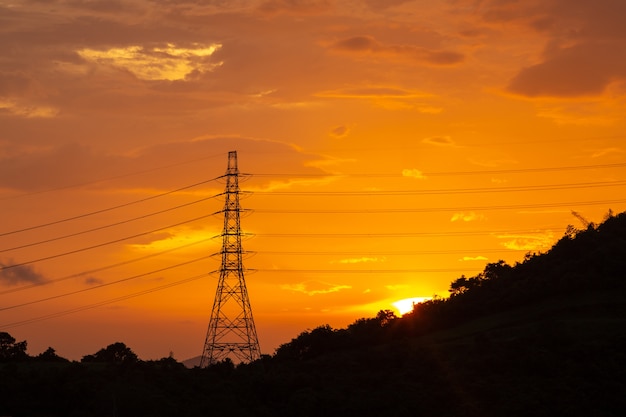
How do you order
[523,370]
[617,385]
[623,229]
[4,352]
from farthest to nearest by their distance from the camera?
1. [623,229]
2. [4,352]
3. [523,370]
4. [617,385]

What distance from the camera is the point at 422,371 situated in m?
103

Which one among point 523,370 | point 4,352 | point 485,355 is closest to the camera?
point 523,370

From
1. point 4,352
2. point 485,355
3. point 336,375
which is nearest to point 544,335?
point 485,355

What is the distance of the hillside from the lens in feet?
302

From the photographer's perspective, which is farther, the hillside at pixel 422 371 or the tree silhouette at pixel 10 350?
the tree silhouette at pixel 10 350

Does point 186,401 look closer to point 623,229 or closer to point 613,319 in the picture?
point 613,319

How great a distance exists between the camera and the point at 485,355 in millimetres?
105250

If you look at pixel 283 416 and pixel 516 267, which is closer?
pixel 283 416

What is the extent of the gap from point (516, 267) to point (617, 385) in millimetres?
59321

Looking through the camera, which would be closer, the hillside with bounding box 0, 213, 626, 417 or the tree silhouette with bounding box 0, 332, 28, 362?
the hillside with bounding box 0, 213, 626, 417

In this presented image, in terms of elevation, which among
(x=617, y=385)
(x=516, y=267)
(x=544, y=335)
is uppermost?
(x=516, y=267)

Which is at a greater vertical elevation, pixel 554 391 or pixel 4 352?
pixel 4 352

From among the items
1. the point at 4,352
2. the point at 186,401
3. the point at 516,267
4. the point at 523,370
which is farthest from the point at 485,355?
the point at 4,352

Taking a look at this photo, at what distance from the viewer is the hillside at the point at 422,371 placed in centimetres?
9206
